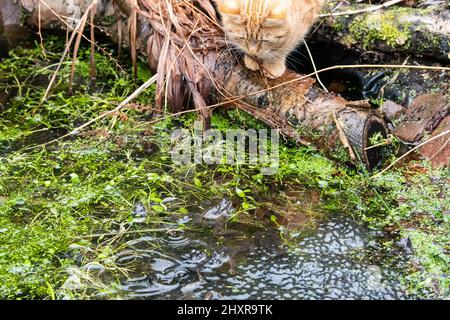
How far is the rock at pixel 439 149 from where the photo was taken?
329 centimetres

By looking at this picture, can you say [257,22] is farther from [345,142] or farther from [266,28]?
[345,142]

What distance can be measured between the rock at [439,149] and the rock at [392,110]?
292 millimetres

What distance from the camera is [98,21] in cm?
448

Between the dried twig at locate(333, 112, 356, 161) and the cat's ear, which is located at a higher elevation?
the cat's ear

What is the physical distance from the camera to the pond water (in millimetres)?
2475

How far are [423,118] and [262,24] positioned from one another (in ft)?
3.71

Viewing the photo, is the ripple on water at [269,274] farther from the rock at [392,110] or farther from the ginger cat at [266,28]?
the ginger cat at [266,28]

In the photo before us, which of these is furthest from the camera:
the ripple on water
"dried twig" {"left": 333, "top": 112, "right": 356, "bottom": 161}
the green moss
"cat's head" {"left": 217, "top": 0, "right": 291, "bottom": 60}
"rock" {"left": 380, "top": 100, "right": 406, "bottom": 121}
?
the green moss

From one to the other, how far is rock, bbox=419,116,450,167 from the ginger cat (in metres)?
0.98

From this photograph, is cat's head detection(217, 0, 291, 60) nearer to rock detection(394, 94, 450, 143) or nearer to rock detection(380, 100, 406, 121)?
rock detection(380, 100, 406, 121)

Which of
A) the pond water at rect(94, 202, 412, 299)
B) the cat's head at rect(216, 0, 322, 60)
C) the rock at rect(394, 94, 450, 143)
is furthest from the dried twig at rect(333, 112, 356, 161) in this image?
the cat's head at rect(216, 0, 322, 60)

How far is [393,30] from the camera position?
12.5ft

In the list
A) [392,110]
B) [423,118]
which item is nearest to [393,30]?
[392,110]

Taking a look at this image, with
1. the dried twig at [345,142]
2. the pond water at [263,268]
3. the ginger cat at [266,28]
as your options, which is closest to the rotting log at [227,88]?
the dried twig at [345,142]
